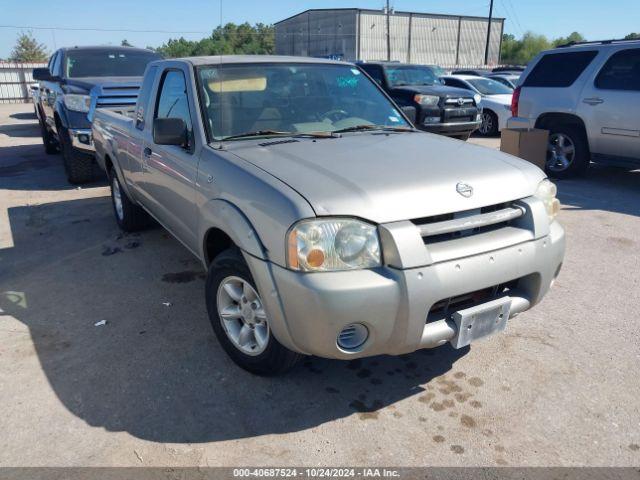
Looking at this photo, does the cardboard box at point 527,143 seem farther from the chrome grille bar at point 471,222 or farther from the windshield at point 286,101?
the chrome grille bar at point 471,222

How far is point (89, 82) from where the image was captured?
332 inches

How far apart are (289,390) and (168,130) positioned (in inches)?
70.1

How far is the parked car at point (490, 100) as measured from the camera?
13.4 meters

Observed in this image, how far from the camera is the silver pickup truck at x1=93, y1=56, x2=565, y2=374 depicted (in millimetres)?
2488

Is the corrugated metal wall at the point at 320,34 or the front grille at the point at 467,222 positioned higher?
the corrugated metal wall at the point at 320,34

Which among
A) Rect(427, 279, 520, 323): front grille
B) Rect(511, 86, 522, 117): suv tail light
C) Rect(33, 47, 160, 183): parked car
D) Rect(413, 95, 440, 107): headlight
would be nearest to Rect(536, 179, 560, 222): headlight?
Rect(427, 279, 520, 323): front grille

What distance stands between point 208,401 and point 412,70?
1107cm

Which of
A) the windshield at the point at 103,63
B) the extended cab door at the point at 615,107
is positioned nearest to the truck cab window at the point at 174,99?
the windshield at the point at 103,63

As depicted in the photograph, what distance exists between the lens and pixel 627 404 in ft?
9.61

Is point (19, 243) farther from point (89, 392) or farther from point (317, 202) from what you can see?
point (317, 202)

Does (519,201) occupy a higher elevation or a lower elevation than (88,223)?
higher

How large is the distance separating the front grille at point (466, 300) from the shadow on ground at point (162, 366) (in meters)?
0.58


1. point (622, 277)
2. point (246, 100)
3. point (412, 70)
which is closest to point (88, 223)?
point (246, 100)

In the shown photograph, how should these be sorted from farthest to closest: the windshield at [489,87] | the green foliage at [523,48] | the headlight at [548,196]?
the green foliage at [523,48] → the windshield at [489,87] → the headlight at [548,196]
